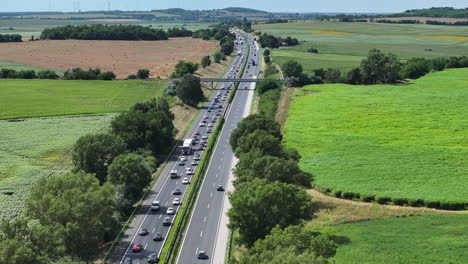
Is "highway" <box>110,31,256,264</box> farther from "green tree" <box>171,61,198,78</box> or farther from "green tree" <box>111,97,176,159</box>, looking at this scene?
"green tree" <box>171,61,198,78</box>

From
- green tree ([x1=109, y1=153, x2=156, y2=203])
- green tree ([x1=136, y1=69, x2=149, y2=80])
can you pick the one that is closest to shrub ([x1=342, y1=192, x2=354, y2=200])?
green tree ([x1=109, y1=153, x2=156, y2=203])

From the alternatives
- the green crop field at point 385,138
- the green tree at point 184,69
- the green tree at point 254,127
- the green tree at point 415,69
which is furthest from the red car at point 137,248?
the green tree at point 415,69

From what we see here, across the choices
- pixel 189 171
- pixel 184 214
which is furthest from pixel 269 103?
pixel 184 214

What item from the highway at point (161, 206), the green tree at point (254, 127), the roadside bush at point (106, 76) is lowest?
the highway at point (161, 206)

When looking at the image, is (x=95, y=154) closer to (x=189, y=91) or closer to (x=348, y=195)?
(x=348, y=195)

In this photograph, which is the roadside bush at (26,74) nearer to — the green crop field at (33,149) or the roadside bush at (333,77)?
the green crop field at (33,149)
